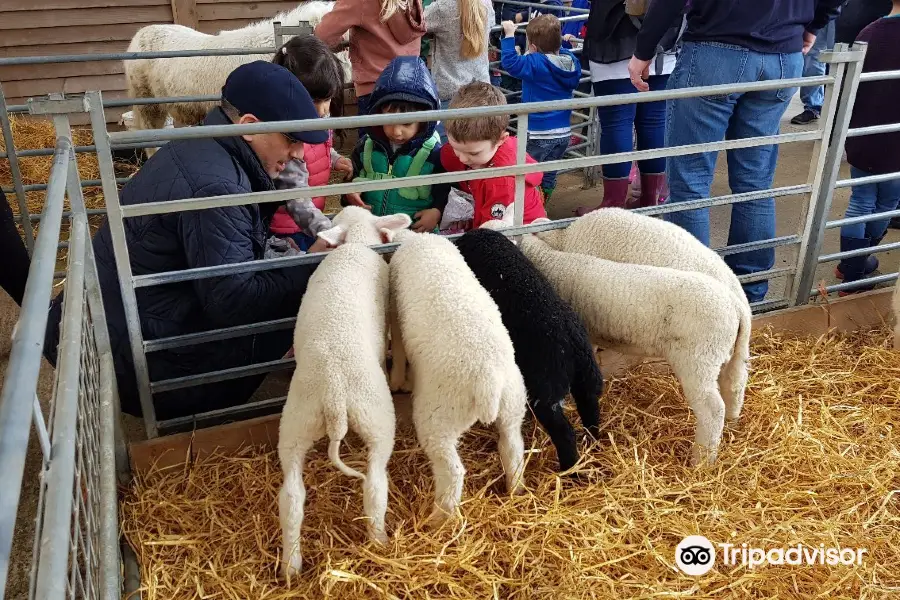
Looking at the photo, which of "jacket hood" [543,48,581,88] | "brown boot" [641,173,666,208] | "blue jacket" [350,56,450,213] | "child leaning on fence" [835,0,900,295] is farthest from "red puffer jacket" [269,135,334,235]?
"child leaning on fence" [835,0,900,295]

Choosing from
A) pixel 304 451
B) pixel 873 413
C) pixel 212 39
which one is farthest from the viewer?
pixel 212 39

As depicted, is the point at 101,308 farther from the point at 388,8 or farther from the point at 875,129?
the point at 875,129

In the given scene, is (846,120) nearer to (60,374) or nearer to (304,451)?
(304,451)

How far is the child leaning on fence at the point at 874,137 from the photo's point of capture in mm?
4121

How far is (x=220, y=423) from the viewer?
326 cm

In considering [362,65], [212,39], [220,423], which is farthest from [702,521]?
[212,39]

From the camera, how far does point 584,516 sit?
2498 mm

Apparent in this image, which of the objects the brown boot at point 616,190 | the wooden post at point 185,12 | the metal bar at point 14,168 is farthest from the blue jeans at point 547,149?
the wooden post at point 185,12

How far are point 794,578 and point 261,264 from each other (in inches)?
79.7

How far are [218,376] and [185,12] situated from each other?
22.4 ft

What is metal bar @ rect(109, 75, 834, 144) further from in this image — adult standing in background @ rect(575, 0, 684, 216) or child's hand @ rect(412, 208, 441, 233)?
adult standing in background @ rect(575, 0, 684, 216)

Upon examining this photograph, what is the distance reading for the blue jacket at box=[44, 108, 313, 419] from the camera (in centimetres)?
269

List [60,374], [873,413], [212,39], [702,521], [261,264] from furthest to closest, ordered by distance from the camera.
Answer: [212,39] → [873,413] → [261,264] → [702,521] → [60,374]

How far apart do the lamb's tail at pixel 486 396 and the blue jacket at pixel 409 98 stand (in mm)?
1907
